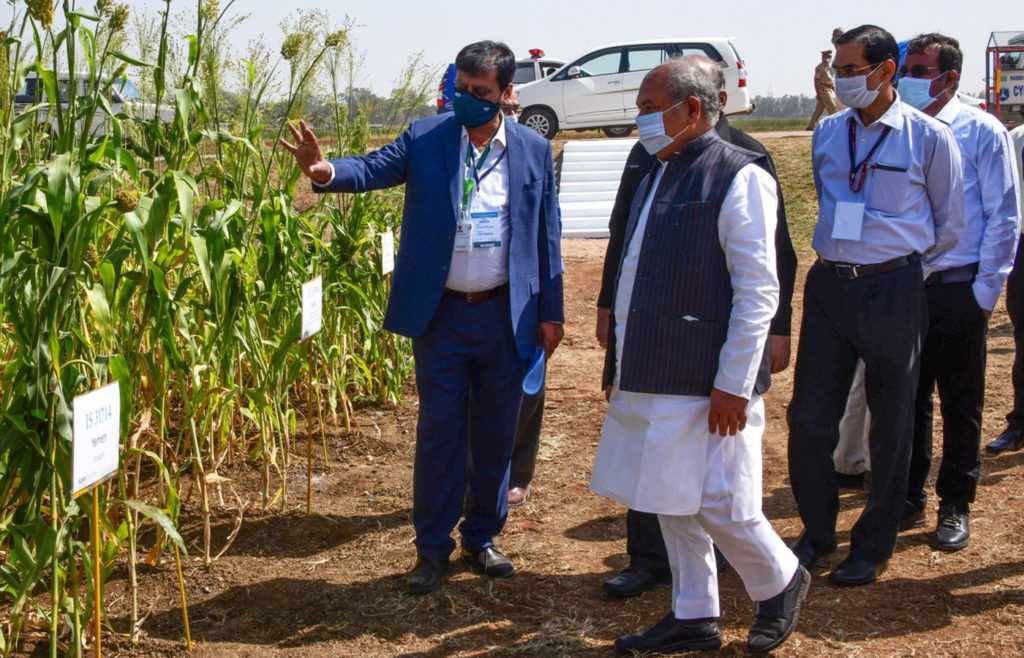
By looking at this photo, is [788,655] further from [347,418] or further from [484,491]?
[347,418]

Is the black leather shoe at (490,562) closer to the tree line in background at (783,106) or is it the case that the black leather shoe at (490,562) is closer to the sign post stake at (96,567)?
the sign post stake at (96,567)

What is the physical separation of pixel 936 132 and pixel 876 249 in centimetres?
40

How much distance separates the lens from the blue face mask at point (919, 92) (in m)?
3.84

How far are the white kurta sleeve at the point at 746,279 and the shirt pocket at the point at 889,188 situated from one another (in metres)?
0.78

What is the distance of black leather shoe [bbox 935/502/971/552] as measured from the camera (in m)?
3.81

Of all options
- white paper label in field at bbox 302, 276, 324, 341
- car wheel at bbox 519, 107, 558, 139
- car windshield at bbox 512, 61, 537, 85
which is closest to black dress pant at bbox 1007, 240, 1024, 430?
white paper label in field at bbox 302, 276, 324, 341

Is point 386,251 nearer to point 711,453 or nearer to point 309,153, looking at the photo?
point 309,153

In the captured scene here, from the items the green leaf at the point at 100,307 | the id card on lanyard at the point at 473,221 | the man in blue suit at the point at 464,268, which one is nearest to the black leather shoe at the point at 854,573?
the man in blue suit at the point at 464,268

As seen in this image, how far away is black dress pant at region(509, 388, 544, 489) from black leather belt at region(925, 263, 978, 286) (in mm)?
1413

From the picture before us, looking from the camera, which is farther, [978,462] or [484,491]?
[978,462]

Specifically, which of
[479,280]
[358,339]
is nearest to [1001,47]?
[358,339]

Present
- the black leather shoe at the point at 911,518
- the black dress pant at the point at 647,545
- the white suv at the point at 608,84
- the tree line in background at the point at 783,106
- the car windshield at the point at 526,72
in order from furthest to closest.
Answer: the tree line in background at the point at 783,106, the car windshield at the point at 526,72, the white suv at the point at 608,84, the black leather shoe at the point at 911,518, the black dress pant at the point at 647,545

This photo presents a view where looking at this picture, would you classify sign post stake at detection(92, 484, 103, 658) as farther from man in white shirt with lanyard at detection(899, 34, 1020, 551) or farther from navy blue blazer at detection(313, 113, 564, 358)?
man in white shirt with lanyard at detection(899, 34, 1020, 551)

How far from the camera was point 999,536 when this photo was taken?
396 cm
